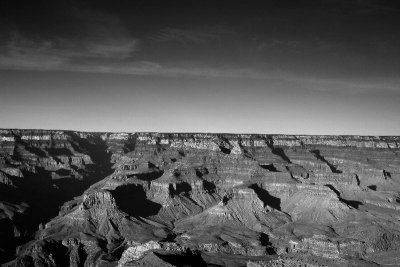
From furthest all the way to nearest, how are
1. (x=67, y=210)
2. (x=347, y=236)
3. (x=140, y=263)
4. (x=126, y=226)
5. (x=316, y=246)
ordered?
(x=67, y=210)
(x=126, y=226)
(x=347, y=236)
(x=316, y=246)
(x=140, y=263)

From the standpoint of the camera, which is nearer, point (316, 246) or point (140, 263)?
point (140, 263)

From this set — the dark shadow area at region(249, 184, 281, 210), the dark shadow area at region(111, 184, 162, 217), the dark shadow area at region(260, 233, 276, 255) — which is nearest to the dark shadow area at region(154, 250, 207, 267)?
the dark shadow area at region(260, 233, 276, 255)

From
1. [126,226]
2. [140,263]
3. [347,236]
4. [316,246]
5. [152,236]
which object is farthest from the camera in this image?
[126,226]

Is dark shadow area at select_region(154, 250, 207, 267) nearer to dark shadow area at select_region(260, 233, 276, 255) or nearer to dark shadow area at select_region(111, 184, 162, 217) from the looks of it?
dark shadow area at select_region(260, 233, 276, 255)

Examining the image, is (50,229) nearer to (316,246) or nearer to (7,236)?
(7,236)

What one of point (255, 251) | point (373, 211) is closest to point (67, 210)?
point (255, 251)

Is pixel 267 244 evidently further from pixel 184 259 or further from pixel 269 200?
pixel 184 259
